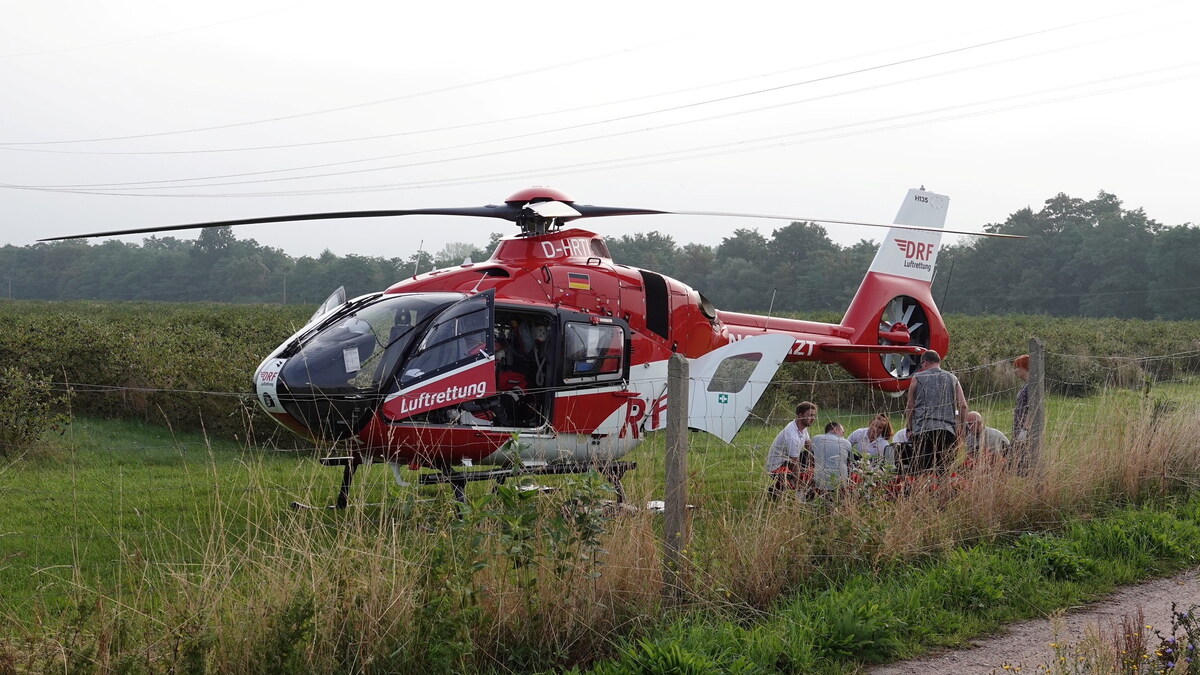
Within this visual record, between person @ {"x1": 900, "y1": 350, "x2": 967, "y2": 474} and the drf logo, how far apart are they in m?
5.47

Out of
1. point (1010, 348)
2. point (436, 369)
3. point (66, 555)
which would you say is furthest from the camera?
point (1010, 348)

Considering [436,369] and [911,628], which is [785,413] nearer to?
[436,369]

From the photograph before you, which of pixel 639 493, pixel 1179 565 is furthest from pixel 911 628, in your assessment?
pixel 1179 565

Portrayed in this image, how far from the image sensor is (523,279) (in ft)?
29.7

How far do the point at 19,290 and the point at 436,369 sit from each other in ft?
382

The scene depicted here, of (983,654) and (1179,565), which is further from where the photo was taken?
(1179,565)

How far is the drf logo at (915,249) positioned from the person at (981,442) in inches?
196

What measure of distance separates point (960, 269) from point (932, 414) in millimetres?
65049

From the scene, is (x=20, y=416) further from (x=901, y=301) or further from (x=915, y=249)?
(x=915, y=249)

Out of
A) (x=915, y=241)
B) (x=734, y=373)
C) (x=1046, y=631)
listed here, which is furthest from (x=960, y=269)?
(x=1046, y=631)

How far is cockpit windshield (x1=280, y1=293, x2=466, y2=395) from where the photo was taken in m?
7.78

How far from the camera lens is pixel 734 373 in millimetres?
10258

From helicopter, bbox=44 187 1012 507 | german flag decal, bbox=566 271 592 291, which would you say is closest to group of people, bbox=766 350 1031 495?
helicopter, bbox=44 187 1012 507

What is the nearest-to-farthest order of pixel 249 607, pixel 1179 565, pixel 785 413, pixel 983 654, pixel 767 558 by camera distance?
1. pixel 249 607
2. pixel 983 654
3. pixel 767 558
4. pixel 1179 565
5. pixel 785 413
